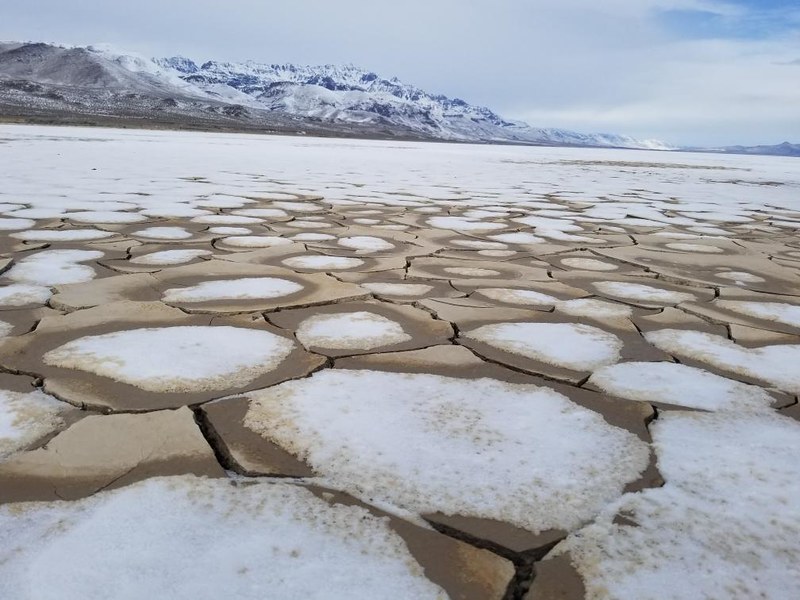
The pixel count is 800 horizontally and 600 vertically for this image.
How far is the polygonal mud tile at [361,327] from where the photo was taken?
48.7 inches

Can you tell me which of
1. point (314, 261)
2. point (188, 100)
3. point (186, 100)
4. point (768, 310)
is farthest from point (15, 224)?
point (188, 100)

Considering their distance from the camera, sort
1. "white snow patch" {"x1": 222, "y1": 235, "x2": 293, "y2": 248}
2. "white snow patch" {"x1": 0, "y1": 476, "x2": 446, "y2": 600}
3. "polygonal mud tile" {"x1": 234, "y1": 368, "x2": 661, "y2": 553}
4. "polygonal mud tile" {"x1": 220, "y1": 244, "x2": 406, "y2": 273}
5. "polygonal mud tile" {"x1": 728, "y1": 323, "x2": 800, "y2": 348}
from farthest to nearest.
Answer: "white snow patch" {"x1": 222, "y1": 235, "x2": 293, "y2": 248} → "polygonal mud tile" {"x1": 220, "y1": 244, "x2": 406, "y2": 273} → "polygonal mud tile" {"x1": 728, "y1": 323, "x2": 800, "y2": 348} → "polygonal mud tile" {"x1": 234, "y1": 368, "x2": 661, "y2": 553} → "white snow patch" {"x1": 0, "y1": 476, "x2": 446, "y2": 600}

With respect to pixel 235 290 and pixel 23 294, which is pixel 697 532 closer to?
pixel 235 290

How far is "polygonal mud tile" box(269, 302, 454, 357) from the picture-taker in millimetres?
1236

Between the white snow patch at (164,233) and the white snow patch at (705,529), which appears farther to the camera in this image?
the white snow patch at (164,233)

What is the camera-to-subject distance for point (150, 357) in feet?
3.65

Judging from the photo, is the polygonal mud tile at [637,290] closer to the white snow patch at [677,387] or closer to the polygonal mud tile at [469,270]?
the polygonal mud tile at [469,270]

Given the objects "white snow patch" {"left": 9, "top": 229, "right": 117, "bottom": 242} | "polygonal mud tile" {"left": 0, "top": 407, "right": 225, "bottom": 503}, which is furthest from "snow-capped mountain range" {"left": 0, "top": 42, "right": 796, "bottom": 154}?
"polygonal mud tile" {"left": 0, "top": 407, "right": 225, "bottom": 503}

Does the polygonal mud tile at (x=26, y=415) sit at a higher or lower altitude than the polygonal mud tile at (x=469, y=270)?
higher

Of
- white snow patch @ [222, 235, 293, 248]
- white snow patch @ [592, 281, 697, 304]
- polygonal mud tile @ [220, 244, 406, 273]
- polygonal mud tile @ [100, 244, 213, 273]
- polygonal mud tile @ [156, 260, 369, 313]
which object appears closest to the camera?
polygonal mud tile @ [156, 260, 369, 313]

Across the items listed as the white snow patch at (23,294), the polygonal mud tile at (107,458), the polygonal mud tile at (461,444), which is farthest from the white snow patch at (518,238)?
the polygonal mud tile at (107,458)

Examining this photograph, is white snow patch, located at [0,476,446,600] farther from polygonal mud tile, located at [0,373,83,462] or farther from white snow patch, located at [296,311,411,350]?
white snow patch, located at [296,311,411,350]

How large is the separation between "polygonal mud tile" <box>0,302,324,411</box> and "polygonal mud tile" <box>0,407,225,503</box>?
64mm

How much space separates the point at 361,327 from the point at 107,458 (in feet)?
2.20
